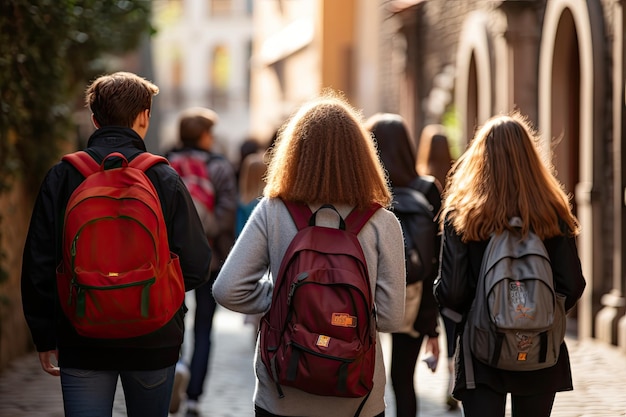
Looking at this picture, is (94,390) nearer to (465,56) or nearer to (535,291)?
(535,291)

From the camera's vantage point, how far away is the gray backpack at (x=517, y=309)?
4488mm

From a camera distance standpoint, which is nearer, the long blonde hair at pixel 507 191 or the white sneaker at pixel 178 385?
the long blonde hair at pixel 507 191

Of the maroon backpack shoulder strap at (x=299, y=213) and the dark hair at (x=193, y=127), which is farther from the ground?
the dark hair at (x=193, y=127)

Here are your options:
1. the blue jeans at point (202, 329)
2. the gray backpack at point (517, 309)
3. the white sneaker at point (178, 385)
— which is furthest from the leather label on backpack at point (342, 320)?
the blue jeans at point (202, 329)

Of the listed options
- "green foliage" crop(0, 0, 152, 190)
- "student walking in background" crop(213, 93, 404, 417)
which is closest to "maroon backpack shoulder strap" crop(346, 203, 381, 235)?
"student walking in background" crop(213, 93, 404, 417)

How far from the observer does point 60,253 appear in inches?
175

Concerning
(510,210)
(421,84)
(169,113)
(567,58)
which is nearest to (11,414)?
(510,210)

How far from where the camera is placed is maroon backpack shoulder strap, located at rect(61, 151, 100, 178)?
4352mm

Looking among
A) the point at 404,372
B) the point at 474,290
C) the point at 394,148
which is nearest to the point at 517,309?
the point at 474,290

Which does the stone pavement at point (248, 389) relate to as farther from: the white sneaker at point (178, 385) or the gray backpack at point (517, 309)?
the gray backpack at point (517, 309)

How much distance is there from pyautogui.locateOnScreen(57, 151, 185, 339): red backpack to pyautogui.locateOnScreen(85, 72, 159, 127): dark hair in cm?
33

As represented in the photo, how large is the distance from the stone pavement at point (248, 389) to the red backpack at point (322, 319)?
12.1 ft

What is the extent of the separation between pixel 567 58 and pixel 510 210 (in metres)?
8.17

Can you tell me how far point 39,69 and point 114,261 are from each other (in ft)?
19.4
